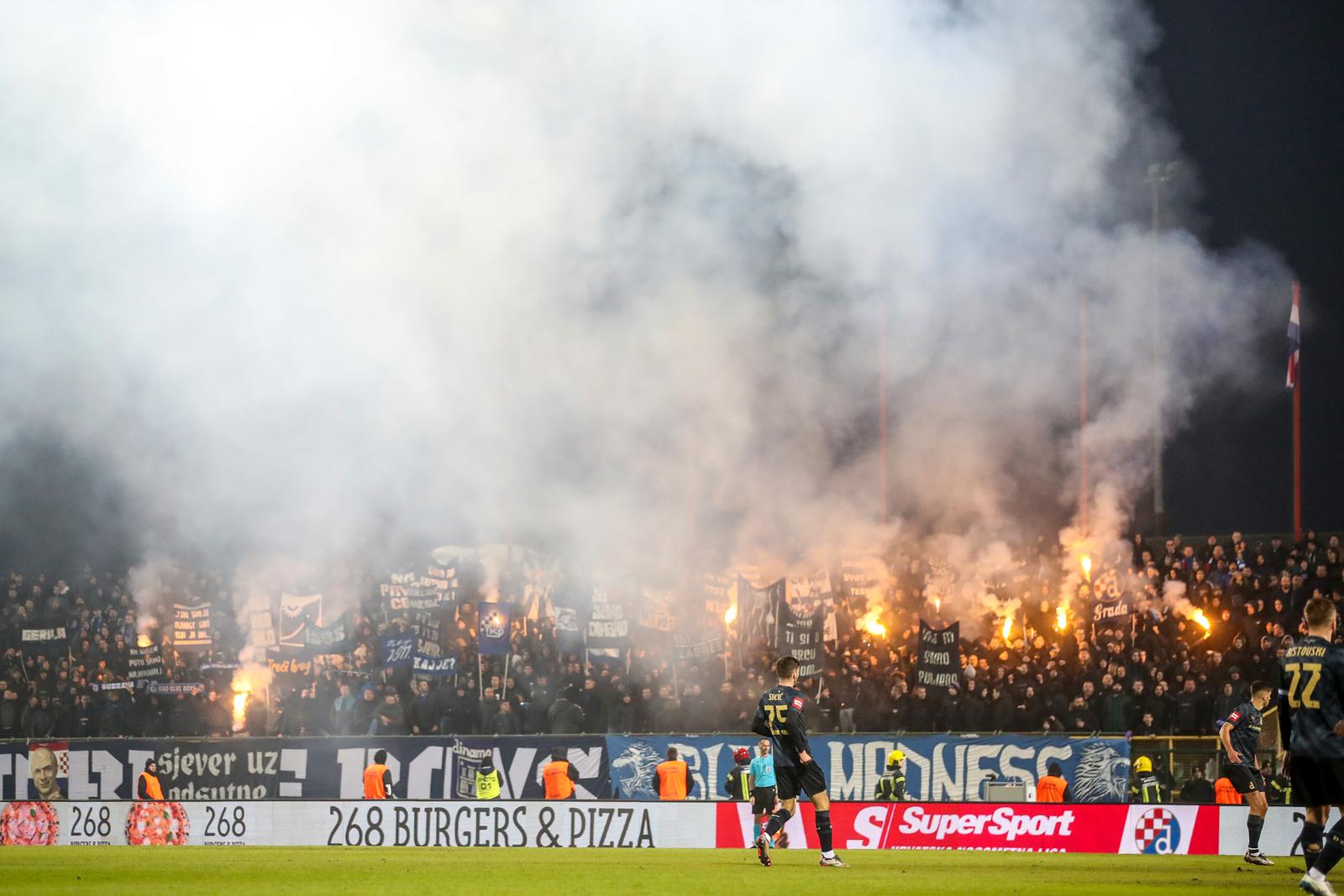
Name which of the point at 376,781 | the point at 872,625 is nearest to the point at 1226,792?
the point at 872,625

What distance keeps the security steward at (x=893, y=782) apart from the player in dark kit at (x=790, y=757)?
19.2 feet

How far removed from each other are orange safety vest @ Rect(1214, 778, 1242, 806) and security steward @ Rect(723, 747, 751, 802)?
6207 millimetres

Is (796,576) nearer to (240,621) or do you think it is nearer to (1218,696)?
(1218,696)

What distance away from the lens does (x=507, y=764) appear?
23.1 metres

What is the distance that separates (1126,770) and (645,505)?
35.3 feet

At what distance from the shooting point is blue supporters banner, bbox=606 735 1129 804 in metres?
20.4

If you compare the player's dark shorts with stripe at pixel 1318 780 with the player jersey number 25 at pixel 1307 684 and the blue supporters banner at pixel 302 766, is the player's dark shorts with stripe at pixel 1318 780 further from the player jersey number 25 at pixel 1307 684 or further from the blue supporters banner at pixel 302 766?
the blue supporters banner at pixel 302 766

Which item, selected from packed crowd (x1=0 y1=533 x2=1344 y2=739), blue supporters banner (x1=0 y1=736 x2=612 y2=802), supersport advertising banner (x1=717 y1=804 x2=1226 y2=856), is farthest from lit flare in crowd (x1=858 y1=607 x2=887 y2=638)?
supersport advertising banner (x1=717 y1=804 x2=1226 y2=856)

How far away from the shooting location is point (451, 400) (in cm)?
2355

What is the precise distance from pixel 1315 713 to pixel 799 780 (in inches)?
207

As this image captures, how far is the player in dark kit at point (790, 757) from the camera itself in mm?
13688

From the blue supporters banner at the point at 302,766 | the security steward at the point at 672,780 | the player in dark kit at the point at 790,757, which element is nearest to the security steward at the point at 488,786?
the blue supporters banner at the point at 302,766

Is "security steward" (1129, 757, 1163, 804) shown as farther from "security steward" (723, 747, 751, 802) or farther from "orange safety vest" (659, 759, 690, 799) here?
"orange safety vest" (659, 759, 690, 799)

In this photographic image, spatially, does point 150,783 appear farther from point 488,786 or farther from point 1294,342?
point 1294,342
